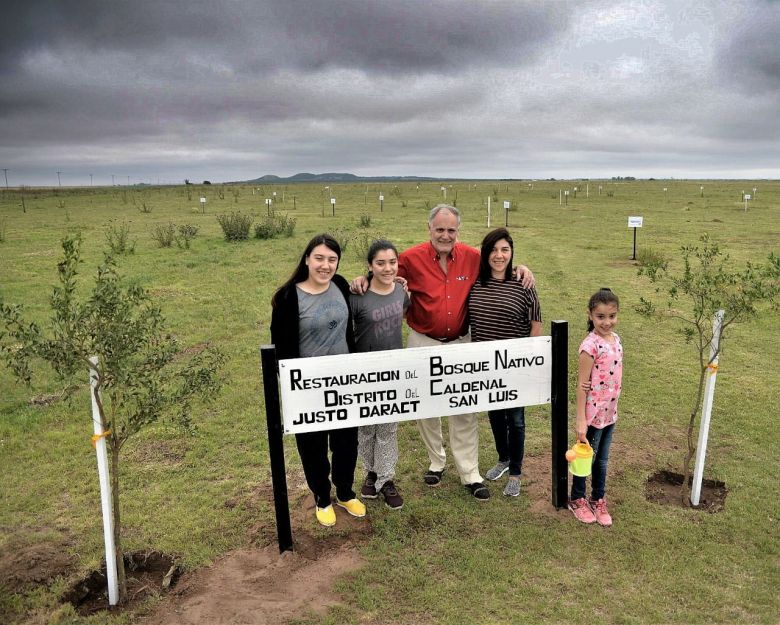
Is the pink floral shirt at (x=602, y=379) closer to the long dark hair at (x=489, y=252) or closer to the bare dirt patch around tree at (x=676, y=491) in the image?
the long dark hair at (x=489, y=252)

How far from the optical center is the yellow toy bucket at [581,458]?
4.03 meters

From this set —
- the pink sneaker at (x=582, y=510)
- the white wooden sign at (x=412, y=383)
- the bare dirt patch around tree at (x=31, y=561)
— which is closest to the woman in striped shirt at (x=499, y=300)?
the white wooden sign at (x=412, y=383)

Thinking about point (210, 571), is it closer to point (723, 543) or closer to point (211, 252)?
point (723, 543)

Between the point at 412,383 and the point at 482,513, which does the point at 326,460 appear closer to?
the point at 412,383

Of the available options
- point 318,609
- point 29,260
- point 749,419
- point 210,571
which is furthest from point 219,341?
point 29,260

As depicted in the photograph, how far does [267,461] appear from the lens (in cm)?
540

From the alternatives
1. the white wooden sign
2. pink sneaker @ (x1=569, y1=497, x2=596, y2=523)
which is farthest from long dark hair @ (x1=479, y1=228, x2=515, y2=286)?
pink sneaker @ (x1=569, y1=497, x2=596, y2=523)

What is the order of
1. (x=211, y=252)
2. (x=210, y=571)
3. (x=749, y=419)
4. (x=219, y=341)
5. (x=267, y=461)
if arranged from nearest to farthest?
(x=210, y=571)
(x=267, y=461)
(x=749, y=419)
(x=219, y=341)
(x=211, y=252)

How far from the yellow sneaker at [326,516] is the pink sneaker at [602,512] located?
1.97m

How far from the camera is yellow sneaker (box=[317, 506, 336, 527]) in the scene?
429 cm

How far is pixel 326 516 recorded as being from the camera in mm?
4305

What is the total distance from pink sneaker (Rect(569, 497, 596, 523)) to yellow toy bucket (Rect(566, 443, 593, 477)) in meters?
0.43

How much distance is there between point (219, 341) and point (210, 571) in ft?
18.1

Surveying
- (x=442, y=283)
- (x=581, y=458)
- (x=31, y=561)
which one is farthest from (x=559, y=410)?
(x=31, y=561)
